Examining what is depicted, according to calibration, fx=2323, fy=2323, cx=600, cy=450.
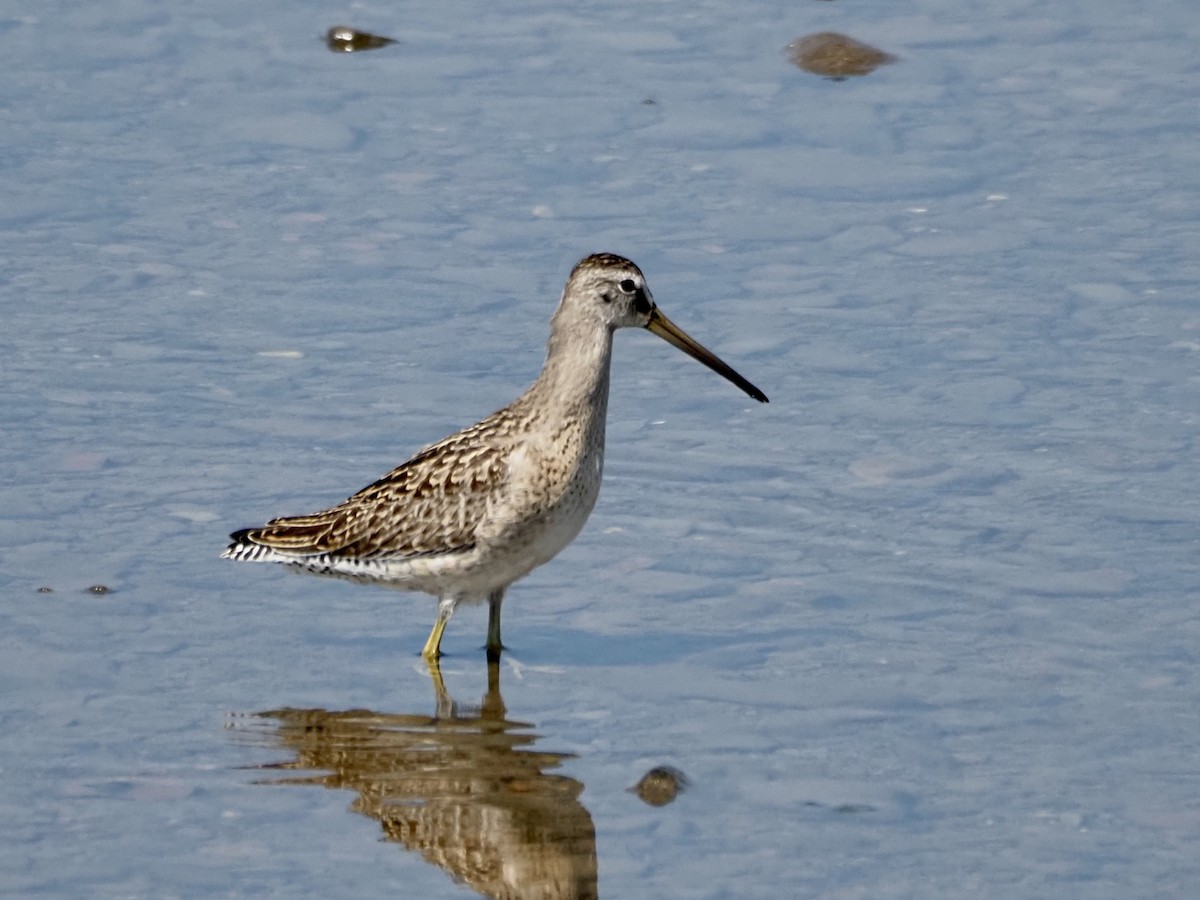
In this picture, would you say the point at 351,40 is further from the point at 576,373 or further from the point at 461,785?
the point at 461,785

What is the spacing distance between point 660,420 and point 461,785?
3.20 meters

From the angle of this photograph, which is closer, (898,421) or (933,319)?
(898,421)

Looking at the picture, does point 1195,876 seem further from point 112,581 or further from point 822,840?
point 112,581

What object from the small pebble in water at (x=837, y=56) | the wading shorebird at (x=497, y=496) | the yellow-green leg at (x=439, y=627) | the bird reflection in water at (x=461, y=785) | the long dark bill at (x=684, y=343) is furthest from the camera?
the small pebble in water at (x=837, y=56)

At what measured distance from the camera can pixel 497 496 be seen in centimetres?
899

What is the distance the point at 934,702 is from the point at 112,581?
134 inches

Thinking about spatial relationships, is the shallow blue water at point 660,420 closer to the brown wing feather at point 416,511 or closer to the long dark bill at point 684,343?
the brown wing feather at point 416,511

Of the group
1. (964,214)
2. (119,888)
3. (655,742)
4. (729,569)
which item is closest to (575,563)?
(729,569)

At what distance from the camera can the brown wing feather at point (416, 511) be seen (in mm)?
9070

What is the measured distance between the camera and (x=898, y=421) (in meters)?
10.8

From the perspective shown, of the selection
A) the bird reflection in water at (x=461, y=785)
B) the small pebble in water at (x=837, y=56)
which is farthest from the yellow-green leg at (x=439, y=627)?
the small pebble in water at (x=837, y=56)

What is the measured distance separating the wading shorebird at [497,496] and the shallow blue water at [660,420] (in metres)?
0.33

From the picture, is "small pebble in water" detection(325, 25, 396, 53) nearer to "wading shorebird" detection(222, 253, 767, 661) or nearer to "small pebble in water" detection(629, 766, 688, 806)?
"wading shorebird" detection(222, 253, 767, 661)

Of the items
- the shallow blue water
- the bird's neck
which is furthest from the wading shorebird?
the shallow blue water
